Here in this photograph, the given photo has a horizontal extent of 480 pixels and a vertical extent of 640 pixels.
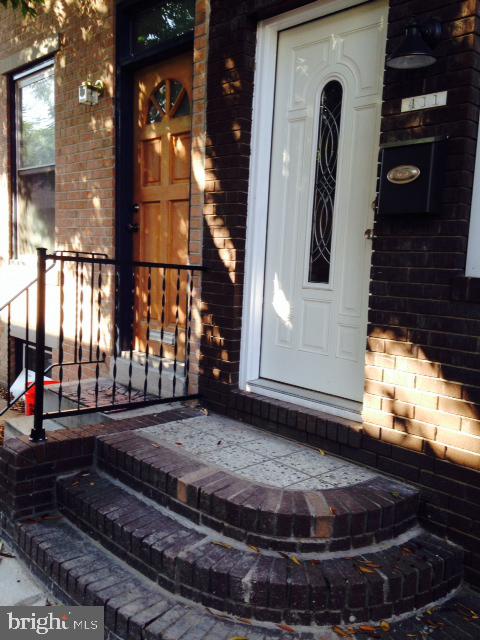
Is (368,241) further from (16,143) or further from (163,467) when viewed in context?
(16,143)

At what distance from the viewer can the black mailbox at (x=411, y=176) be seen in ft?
8.47

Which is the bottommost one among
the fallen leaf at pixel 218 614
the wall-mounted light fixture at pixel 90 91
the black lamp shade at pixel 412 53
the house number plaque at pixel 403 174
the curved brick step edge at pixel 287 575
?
the fallen leaf at pixel 218 614

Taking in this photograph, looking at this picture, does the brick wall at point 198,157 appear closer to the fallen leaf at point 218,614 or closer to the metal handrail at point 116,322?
the metal handrail at point 116,322

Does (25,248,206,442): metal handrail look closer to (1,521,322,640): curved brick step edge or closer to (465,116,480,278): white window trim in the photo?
(1,521,322,640): curved brick step edge

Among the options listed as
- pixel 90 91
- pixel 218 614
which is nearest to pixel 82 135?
pixel 90 91

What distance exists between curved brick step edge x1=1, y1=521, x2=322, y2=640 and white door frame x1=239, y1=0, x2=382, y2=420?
146 centimetres

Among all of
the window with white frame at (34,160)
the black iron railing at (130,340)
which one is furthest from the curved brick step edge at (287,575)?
the window with white frame at (34,160)

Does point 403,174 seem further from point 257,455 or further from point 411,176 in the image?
point 257,455

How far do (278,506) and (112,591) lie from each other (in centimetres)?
83

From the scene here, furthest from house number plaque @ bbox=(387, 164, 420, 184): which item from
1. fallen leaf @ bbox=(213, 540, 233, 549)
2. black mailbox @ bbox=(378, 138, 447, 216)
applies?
fallen leaf @ bbox=(213, 540, 233, 549)

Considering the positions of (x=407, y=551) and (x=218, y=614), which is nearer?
(x=218, y=614)

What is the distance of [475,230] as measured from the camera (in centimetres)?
258

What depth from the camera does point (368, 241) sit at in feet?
10.3

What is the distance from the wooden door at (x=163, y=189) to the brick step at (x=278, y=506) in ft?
4.97
